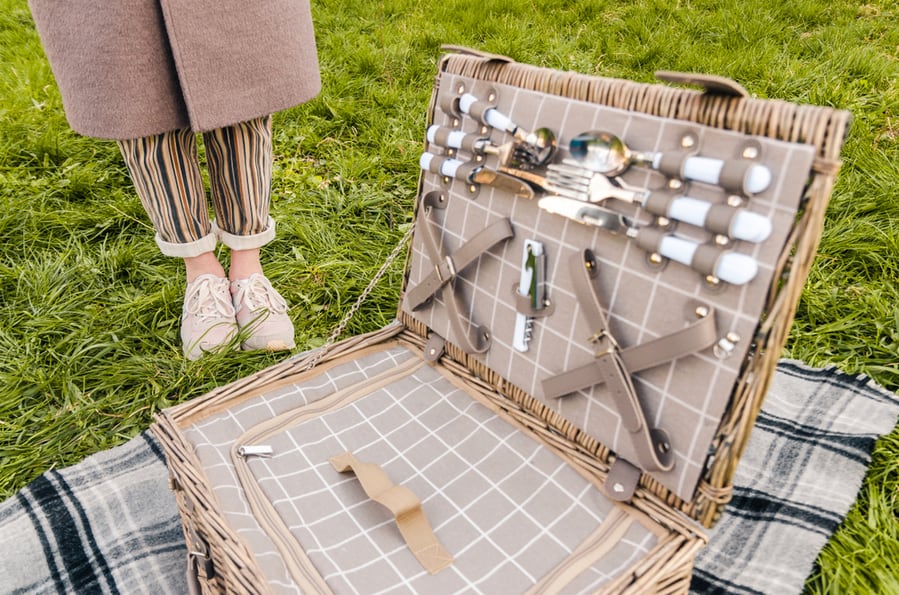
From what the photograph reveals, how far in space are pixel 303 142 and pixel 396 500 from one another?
1.62 m

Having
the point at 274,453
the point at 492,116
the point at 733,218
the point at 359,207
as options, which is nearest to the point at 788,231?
the point at 733,218

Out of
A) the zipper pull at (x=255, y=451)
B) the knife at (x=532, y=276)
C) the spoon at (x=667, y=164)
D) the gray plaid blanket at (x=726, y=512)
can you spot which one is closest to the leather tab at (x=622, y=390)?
the knife at (x=532, y=276)

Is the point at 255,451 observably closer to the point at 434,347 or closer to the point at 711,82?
the point at 434,347

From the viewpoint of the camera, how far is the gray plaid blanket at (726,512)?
3.25 ft

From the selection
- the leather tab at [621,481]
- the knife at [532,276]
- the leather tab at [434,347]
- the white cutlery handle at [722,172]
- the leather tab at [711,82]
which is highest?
the leather tab at [711,82]

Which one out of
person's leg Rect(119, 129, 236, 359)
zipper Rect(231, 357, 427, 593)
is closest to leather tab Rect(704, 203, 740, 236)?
zipper Rect(231, 357, 427, 593)

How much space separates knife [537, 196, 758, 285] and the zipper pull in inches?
21.8

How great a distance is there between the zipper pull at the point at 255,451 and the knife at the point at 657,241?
55cm

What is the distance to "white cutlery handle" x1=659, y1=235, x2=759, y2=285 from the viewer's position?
2.23 feet

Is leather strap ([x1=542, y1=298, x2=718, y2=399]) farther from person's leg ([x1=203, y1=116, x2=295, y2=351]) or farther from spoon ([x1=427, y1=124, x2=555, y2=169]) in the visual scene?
person's leg ([x1=203, y1=116, x2=295, y2=351])

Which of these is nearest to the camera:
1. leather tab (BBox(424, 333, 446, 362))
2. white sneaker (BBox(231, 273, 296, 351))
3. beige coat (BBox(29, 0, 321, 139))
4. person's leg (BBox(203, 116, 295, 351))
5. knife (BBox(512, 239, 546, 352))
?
knife (BBox(512, 239, 546, 352))

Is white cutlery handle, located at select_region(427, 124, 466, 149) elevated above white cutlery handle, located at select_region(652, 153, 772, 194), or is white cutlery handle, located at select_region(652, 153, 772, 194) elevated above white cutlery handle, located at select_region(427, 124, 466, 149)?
white cutlery handle, located at select_region(652, 153, 772, 194)

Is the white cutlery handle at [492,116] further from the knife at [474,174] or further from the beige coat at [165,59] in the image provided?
the beige coat at [165,59]

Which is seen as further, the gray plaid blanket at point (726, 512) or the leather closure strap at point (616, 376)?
the gray plaid blanket at point (726, 512)
